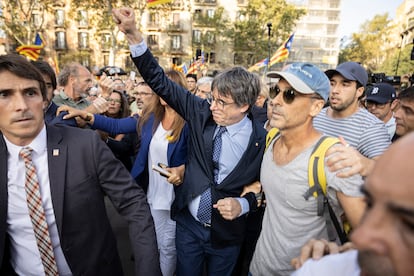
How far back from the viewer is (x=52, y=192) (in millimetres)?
1401

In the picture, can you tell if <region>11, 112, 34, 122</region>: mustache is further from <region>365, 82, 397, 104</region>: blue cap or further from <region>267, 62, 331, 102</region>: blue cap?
<region>365, 82, 397, 104</region>: blue cap

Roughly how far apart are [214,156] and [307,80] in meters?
0.92

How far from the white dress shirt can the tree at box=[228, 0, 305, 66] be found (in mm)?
33468

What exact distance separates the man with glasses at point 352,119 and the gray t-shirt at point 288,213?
789mm

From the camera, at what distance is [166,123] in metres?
2.81

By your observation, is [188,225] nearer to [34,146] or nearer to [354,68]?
[34,146]

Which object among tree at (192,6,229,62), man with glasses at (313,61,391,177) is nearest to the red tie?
man with glasses at (313,61,391,177)

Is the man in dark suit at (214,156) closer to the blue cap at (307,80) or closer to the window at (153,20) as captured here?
the blue cap at (307,80)

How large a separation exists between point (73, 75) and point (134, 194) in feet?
8.18

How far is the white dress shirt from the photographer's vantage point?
1.41 meters

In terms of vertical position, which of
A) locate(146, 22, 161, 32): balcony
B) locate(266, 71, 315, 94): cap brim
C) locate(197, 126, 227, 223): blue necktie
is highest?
locate(146, 22, 161, 32): balcony

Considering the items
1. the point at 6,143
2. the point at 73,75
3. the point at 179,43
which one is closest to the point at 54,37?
the point at 179,43

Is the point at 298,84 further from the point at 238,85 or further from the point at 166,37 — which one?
the point at 166,37

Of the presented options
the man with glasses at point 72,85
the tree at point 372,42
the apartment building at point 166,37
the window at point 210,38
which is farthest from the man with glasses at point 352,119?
the tree at point 372,42
